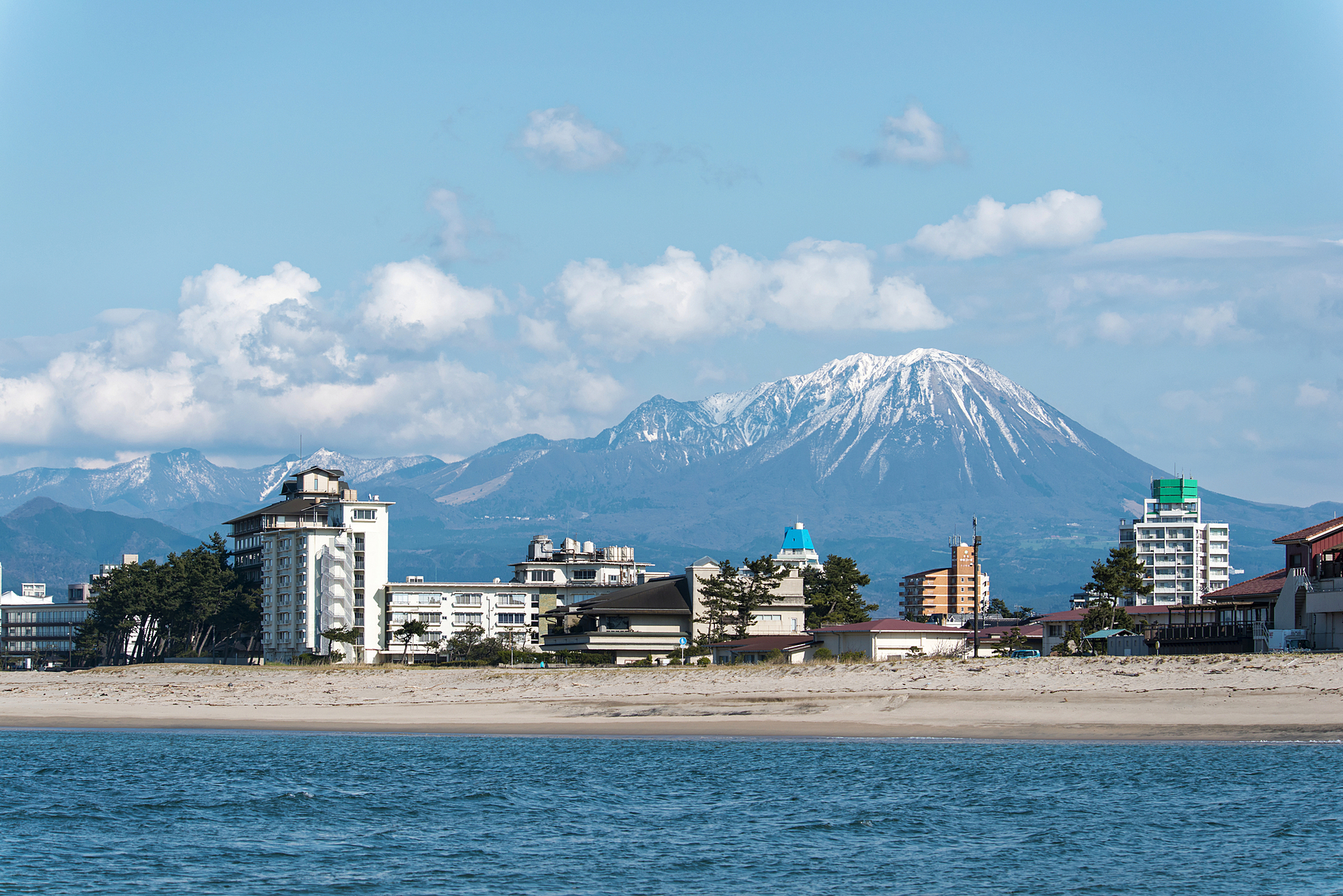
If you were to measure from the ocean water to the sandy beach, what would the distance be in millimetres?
1323

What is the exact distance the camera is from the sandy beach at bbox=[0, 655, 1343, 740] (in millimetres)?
58562

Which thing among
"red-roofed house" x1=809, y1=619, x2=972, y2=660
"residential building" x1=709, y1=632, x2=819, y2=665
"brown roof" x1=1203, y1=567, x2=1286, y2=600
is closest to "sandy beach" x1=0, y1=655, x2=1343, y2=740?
"residential building" x1=709, y1=632, x2=819, y2=665

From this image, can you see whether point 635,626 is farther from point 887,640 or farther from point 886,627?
point 887,640

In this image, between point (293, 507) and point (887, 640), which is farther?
point (293, 507)

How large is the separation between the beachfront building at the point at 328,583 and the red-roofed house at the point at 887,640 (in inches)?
2000

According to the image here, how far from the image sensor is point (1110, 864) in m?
36.2

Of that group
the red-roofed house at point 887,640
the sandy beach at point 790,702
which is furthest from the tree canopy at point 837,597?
the sandy beach at point 790,702

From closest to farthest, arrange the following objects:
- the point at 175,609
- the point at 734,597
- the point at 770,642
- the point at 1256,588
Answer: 1. the point at 1256,588
2. the point at 770,642
3. the point at 734,597
4. the point at 175,609

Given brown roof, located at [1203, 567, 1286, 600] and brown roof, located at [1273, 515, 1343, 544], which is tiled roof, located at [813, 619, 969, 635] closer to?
brown roof, located at [1203, 567, 1286, 600]

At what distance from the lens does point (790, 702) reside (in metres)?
68.9

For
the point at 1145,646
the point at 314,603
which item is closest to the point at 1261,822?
the point at 1145,646

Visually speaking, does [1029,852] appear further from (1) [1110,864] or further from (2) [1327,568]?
(2) [1327,568]

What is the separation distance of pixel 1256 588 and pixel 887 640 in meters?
22.5

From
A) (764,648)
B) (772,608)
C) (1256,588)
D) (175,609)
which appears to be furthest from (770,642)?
(175,609)
